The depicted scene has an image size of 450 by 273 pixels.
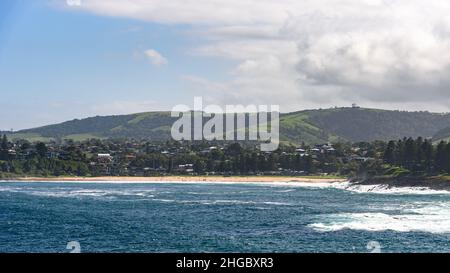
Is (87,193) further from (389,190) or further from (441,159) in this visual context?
(441,159)

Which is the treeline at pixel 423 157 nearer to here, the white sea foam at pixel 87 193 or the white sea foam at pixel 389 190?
the white sea foam at pixel 389 190

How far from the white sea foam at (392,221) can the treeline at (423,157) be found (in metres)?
81.0

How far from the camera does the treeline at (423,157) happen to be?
16400 centimetres

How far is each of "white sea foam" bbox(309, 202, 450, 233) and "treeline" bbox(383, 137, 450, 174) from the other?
80986mm

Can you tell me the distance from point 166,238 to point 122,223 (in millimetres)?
14541

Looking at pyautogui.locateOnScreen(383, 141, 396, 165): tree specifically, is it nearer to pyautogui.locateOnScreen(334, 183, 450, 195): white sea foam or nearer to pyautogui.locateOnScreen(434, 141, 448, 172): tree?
pyautogui.locateOnScreen(334, 183, 450, 195): white sea foam

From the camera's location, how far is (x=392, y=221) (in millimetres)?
71500

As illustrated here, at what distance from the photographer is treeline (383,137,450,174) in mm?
164000

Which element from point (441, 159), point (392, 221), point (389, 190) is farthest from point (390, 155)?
point (392, 221)

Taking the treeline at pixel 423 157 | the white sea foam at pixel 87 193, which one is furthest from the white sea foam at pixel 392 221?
the treeline at pixel 423 157

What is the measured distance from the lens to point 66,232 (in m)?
62.4

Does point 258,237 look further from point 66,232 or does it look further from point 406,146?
point 406,146
